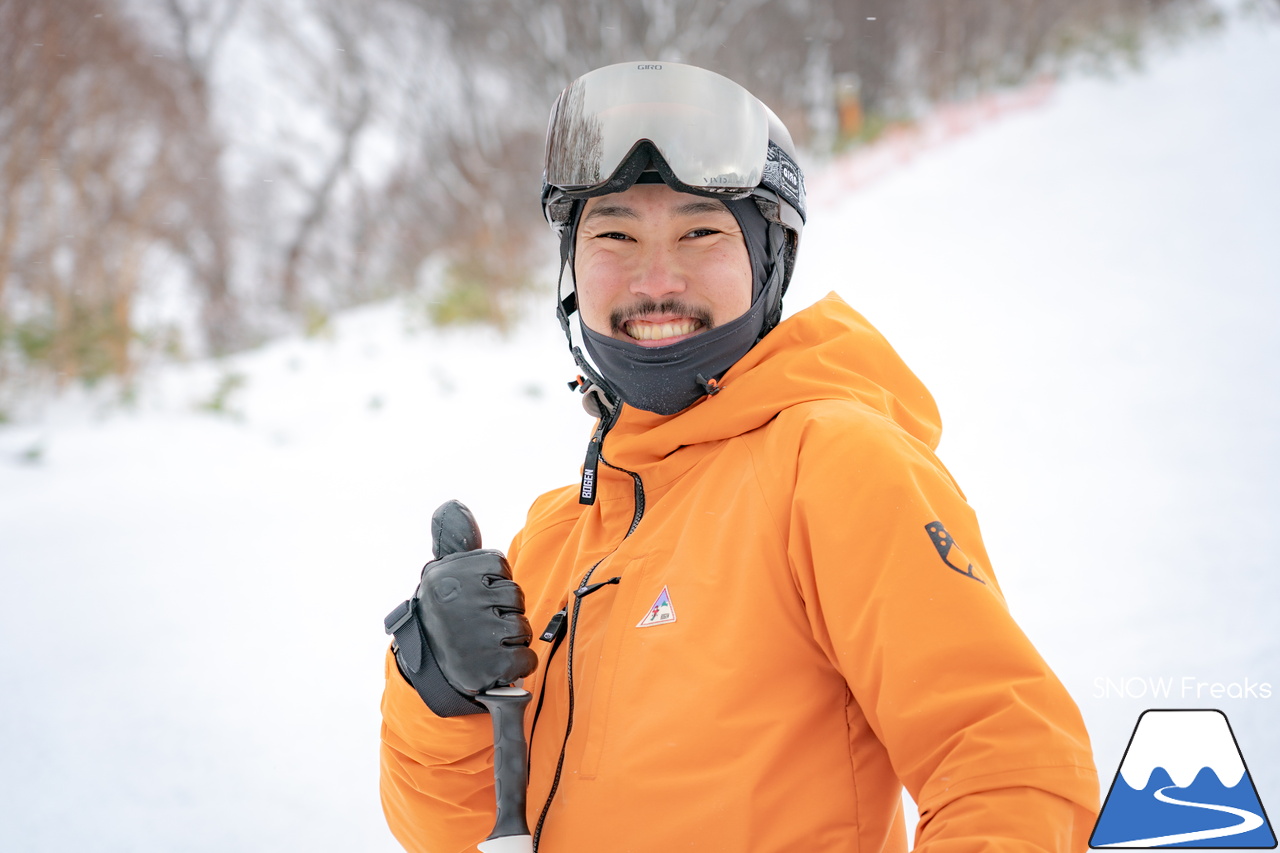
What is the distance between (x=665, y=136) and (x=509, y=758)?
46.4 inches

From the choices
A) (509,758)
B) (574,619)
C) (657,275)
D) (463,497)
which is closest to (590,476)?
(574,619)

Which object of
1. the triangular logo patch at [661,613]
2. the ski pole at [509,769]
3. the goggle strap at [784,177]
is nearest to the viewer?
the triangular logo patch at [661,613]

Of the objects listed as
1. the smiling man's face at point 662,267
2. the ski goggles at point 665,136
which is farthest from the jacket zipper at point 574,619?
the ski goggles at point 665,136

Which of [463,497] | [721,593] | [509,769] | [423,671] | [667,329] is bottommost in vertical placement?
[509,769]

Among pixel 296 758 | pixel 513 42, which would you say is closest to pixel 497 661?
pixel 296 758

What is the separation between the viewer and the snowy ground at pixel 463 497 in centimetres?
303

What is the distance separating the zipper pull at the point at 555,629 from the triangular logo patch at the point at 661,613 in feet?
0.67

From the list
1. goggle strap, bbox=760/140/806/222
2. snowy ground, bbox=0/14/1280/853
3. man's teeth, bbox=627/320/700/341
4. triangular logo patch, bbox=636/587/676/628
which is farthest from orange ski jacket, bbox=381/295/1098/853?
snowy ground, bbox=0/14/1280/853

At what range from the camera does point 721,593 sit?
4.29 ft

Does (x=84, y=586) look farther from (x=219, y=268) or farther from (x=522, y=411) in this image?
(x=219, y=268)

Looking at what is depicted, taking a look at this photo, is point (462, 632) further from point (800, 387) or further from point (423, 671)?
point (800, 387)

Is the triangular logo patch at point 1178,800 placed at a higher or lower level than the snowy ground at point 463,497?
lower

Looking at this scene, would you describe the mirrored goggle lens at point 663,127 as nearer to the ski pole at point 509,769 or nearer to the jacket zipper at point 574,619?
the jacket zipper at point 574,619

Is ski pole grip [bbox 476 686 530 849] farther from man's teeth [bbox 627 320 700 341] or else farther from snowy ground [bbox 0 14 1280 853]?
snowy ground [bbox 0 14 1280 853]
